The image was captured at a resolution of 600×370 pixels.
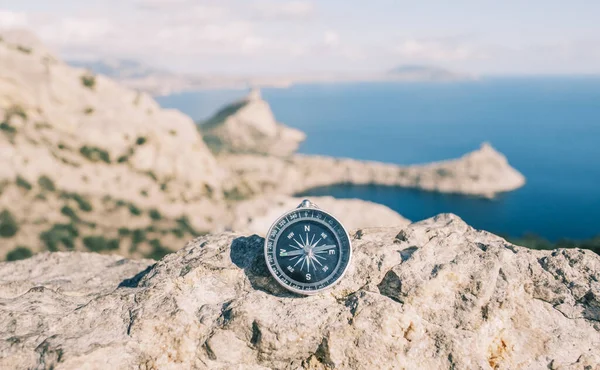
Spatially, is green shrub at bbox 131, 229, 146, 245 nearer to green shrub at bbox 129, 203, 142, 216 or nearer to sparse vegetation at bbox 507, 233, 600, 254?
green shrub at bbox 129, 203, 142, 216

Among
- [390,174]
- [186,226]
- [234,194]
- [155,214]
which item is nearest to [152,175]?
[155,214]

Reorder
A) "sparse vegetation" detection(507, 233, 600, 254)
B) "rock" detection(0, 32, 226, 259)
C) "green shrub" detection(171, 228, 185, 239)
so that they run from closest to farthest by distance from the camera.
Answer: "sparse vegetation" detection(507, 233, 600, 254) → "rock" detection(0, 32, 226, 259) → "green shrub" detection(171, 228, 185, 239)

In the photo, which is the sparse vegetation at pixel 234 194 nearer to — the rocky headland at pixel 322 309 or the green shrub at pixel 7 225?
the green shrub at pixel 7 225

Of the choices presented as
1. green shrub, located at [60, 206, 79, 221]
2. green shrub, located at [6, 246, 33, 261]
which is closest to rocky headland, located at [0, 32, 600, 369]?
green shrub, located at [6, 246, 33, 261]

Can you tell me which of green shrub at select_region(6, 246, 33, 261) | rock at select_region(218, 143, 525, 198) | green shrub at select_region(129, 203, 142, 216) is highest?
green shrub at select_region(6, 246, 33, 261)

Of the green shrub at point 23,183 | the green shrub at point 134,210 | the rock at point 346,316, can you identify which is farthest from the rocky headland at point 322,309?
the green shrub at point 134,210

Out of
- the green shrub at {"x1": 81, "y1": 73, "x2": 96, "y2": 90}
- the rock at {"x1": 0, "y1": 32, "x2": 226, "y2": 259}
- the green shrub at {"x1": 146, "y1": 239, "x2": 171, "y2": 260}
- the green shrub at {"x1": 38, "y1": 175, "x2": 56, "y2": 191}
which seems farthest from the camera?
the green shrub at {"x1": 81, "y1": 73, "x2": 96, "y2": 90}
